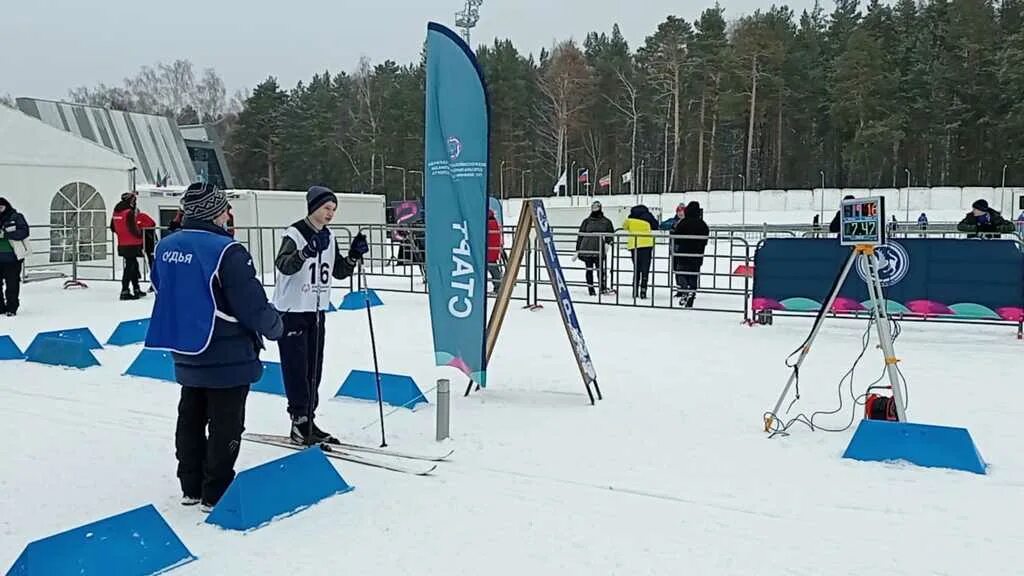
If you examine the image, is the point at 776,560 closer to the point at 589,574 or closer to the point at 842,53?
the point at 589,574

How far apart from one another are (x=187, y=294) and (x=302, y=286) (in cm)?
126

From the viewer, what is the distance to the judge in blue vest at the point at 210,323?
13.1ft

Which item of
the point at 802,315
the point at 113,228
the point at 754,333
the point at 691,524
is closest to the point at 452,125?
the point at 691,524

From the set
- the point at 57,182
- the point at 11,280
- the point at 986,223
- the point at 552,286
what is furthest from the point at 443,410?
the point at 57,182

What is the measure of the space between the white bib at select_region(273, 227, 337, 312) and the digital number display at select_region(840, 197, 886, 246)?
3268 millimetres

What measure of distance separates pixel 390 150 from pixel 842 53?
100 ft

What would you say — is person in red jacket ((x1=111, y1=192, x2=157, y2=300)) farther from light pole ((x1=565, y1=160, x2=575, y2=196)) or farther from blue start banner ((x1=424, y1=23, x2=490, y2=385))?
light pole ((x1=565, y1=160, x2=575, y2=196))

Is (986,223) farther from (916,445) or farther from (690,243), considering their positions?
(916,445)

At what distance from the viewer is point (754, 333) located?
1033cm

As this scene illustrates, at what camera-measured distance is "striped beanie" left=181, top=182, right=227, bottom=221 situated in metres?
4.10

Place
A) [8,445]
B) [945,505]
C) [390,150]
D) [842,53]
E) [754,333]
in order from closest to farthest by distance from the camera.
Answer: [945,505] < [8,445] < [754,333] < [842,53] < [390,150]

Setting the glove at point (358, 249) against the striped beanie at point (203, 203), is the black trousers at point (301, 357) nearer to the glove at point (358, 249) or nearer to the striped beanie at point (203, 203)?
the glove at point (358, 249)

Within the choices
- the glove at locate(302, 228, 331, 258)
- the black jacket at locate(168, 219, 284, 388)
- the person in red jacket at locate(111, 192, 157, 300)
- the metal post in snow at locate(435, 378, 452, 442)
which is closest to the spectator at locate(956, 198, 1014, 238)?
the metal post in snow at locate(435, 378, 452, 442)

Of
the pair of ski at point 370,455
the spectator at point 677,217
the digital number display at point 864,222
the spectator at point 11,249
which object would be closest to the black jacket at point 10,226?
the spectator at point 11,249
